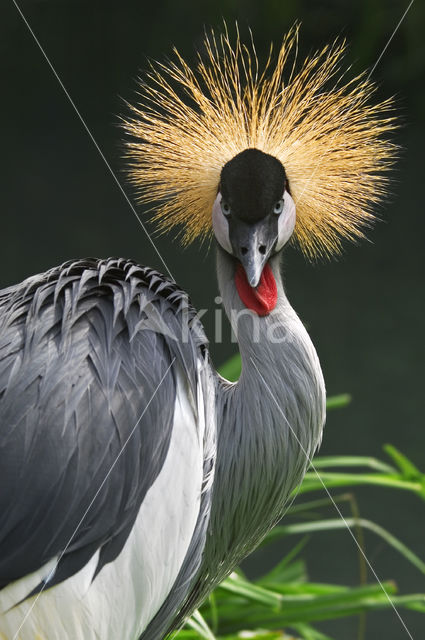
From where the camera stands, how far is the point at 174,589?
1.41 metres

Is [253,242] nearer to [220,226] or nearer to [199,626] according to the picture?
[220,226]

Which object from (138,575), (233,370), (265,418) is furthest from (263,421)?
(233,370)

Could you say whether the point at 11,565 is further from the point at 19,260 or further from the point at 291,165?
the point at 19,260

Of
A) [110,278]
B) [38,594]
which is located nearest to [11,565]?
[38,594]

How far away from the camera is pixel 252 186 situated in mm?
1480

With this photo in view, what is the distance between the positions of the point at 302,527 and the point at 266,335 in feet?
2.27

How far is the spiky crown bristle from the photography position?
1.67m

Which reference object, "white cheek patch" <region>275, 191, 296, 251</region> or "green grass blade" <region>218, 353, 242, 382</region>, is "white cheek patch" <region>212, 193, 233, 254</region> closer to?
"white cheek patch" <region>275, 191, 296, 251</region>

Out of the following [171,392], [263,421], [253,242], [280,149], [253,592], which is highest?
A: [280,149]

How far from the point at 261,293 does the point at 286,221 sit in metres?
0.13

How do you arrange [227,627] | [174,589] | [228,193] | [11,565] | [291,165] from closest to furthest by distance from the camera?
[11,565] < [174,589] < [228,193] < [291,165] < [227,627]

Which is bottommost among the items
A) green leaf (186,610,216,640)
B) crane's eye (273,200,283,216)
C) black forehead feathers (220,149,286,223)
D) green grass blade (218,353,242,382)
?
green leaf (186,610,216,640)

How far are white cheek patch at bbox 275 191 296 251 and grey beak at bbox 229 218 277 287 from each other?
26mm

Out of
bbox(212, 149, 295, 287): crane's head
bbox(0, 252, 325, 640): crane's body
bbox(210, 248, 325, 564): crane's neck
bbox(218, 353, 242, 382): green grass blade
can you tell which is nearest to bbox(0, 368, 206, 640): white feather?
bbox(0, 252, 325, 640): crane's body
